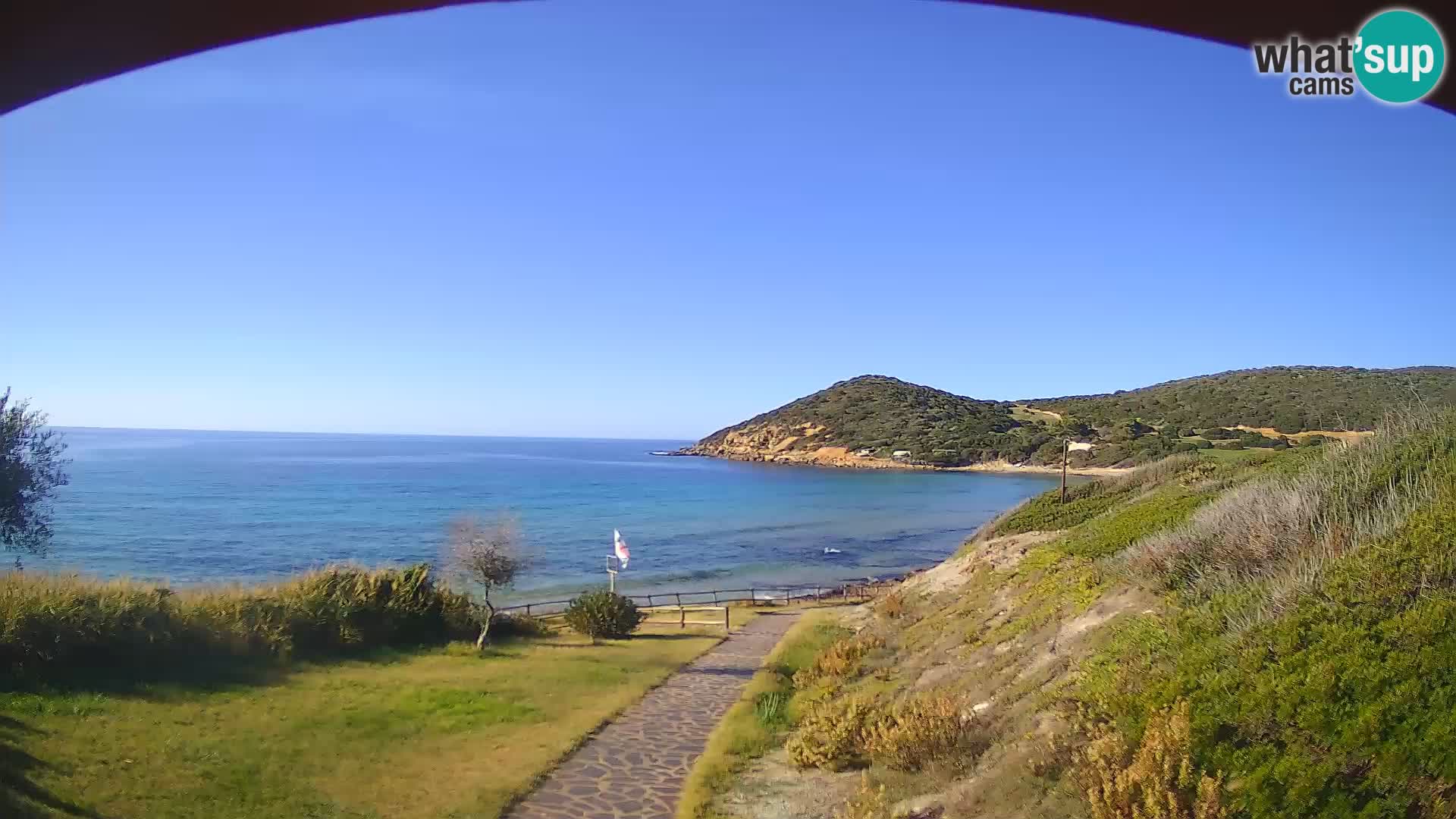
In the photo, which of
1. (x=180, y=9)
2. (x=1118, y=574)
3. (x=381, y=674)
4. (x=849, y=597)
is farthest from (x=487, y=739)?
(x=849, y=597)

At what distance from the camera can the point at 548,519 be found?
225 ft

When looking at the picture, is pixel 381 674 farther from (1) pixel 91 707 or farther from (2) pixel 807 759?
(2) pixel 807 759

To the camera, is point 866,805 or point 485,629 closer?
point 866,805

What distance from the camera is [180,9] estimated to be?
7.61 ft

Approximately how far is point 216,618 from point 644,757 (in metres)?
8.32

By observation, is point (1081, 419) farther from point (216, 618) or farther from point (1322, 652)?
point (1322, 652)

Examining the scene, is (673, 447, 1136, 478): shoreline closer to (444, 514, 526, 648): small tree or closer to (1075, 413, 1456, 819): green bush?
(444, 514, 526, 648): small tree

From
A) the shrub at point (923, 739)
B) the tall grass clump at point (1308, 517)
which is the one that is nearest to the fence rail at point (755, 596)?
the tall grass clump at point (1308, 517)

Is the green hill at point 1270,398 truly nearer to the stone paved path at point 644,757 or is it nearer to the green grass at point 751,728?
the green grass at point 751,728

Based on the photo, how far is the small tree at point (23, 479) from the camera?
56.0 ft

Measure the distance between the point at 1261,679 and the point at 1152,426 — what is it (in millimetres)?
68102

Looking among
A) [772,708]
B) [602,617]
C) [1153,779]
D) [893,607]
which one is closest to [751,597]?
[602,617]

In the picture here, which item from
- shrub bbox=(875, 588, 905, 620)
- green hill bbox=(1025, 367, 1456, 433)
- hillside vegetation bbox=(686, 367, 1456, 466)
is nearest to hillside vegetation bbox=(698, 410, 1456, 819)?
hillside vegetation bbox=(686, 367, 1456, 466)

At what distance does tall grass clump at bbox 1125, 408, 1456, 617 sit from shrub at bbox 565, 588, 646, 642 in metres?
14.4
